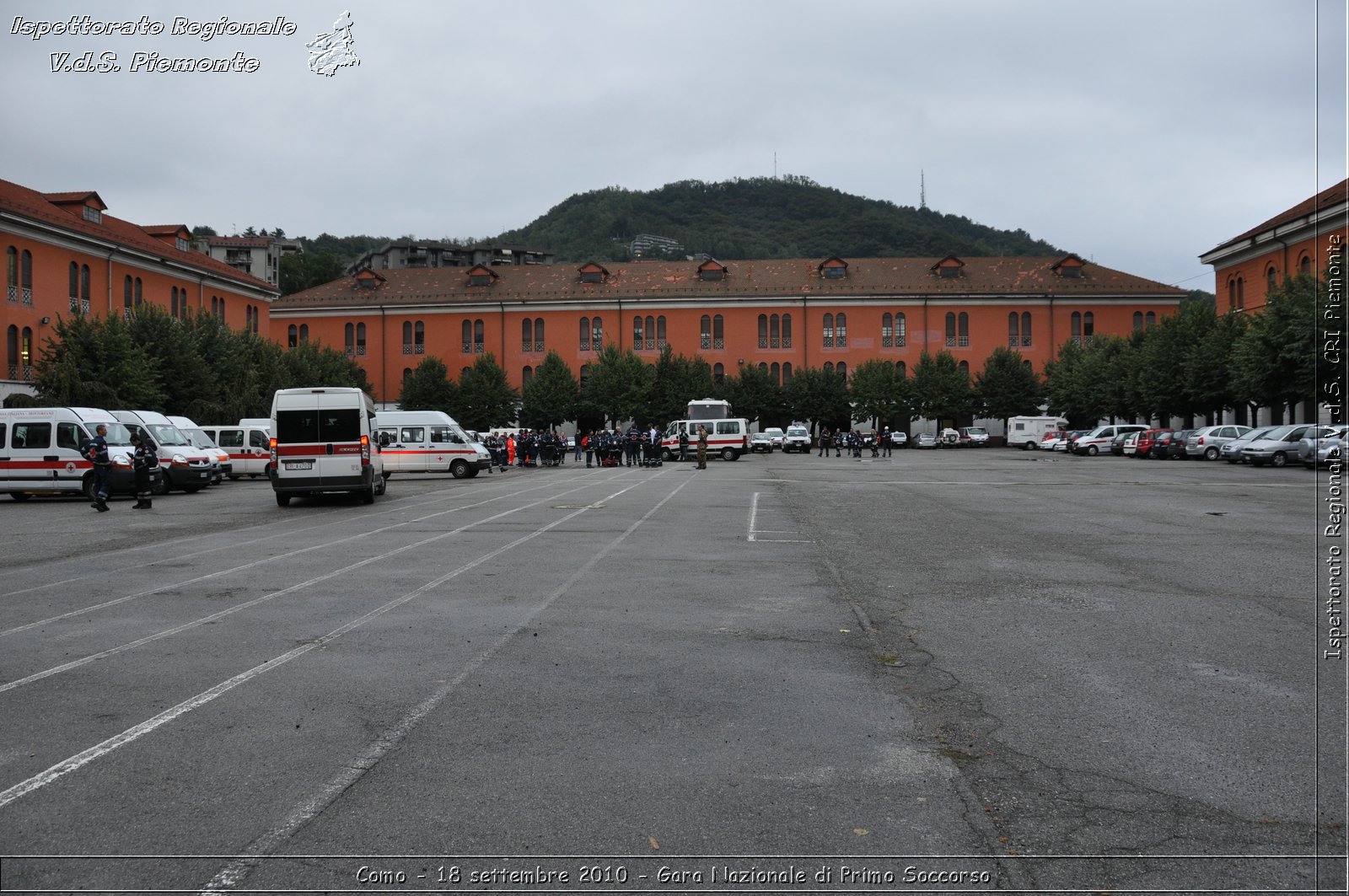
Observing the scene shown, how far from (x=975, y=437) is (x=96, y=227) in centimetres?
6253

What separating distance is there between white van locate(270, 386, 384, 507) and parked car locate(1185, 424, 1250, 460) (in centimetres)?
3837

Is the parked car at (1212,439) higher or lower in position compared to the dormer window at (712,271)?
lower

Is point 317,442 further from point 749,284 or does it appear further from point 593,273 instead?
point 593,273

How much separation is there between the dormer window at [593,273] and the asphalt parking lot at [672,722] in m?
79.4

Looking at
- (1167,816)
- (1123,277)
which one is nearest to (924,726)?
(1167,816)

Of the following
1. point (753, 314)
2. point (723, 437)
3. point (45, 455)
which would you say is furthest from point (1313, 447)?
point (753, 314)

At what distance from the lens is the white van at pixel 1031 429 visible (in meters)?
74.7

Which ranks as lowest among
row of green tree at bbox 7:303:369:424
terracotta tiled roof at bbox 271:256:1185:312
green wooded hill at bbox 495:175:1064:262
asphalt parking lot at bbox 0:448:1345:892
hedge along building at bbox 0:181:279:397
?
asphalt parking lot at bbox 0:448:1345:892

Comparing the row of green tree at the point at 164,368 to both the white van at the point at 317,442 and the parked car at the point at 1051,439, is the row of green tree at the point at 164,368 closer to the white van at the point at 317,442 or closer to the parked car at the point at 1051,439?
the white van at the point at 317,442

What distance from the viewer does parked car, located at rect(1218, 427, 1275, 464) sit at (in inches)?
1606

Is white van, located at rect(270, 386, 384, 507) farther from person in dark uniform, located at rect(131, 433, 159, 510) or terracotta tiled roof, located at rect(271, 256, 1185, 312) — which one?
terracotta tiled roof, located at rect(271, 256, 1185, 312)

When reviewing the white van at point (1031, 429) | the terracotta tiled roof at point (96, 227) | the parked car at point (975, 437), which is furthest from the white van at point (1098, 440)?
the terracotta tiled roof at point (96, 227)

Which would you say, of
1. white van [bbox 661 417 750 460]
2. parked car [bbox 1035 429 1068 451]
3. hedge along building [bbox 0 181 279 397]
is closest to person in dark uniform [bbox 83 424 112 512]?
hedge along building [bbox 0 181 279 397]

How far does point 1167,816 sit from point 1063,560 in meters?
8.54
